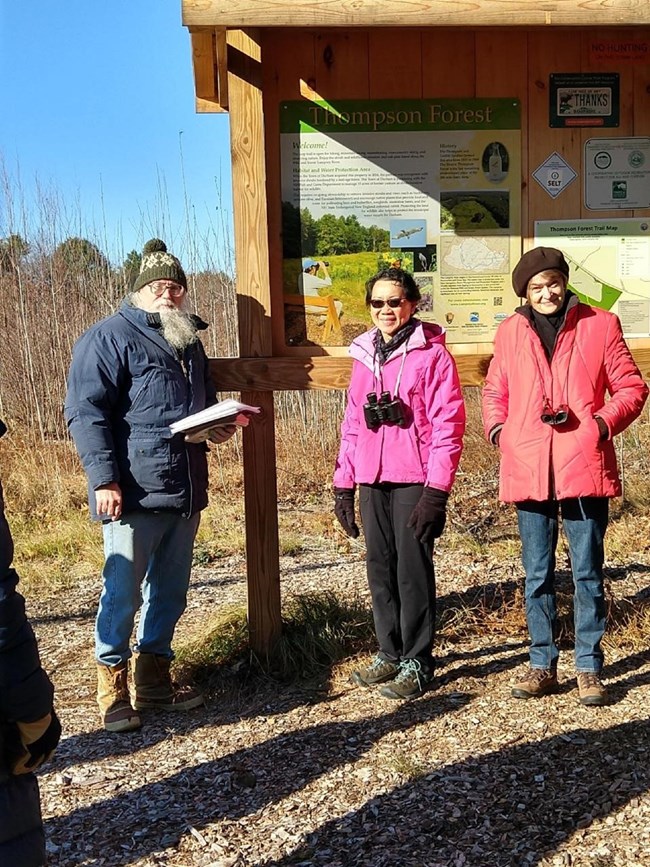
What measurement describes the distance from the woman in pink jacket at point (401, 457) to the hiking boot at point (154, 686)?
0.91 metres

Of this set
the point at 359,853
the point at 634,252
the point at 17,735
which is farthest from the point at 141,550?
the point at 634,252

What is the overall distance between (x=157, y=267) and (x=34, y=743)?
7.63ft

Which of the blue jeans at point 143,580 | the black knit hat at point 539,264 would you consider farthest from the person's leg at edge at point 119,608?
the black knit hat at point 539,264

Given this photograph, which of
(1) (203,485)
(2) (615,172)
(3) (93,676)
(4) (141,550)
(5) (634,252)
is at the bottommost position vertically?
(3) (93,676)

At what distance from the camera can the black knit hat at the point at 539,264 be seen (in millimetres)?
3537

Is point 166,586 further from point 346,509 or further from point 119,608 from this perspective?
point 346,509

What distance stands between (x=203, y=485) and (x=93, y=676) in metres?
1.39

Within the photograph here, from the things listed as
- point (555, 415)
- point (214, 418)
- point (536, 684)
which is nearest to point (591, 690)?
point (536, 684)

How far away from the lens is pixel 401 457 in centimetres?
371

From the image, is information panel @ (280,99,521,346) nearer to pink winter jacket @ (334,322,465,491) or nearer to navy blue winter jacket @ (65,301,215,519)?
pink winter jacket @ (334,322,465,491)

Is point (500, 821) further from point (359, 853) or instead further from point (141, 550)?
point (141, 550)

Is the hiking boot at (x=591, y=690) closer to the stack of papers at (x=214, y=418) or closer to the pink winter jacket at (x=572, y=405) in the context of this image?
the pink winter jacket at (x=572, y=405)

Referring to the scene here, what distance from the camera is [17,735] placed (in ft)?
6.11

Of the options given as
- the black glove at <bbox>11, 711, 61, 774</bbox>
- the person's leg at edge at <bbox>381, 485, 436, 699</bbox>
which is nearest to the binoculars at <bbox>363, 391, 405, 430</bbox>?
the person's leg at edge at <bbox>381, 485, 436, 699</bbox>
